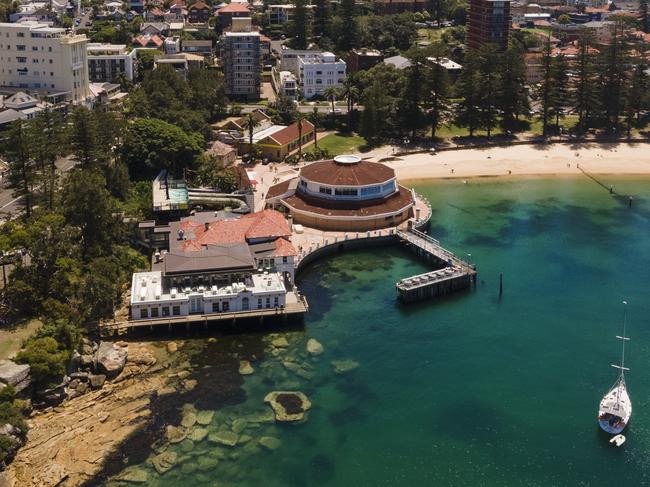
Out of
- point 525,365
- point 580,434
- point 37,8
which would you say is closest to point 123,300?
point 525,365

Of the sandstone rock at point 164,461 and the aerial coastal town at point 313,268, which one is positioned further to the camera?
the aerial coastal town at point 313,268

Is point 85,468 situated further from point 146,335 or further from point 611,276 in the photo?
point 611,276

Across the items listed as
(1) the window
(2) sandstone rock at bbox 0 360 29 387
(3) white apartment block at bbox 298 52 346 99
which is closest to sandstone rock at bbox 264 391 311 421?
(2) sandstone rock at bbox 0 360 29 387

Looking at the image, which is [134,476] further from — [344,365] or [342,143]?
[342,143]

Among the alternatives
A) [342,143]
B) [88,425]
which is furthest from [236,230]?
[342,143]

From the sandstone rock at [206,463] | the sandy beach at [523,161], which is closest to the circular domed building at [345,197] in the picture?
the sandy beach at [523,161]

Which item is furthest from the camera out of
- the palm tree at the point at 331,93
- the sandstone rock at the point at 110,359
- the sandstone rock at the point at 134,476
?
the palm tree at the point at 331,93

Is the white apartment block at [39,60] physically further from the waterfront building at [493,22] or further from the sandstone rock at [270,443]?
the waterfront building at [493,22]
